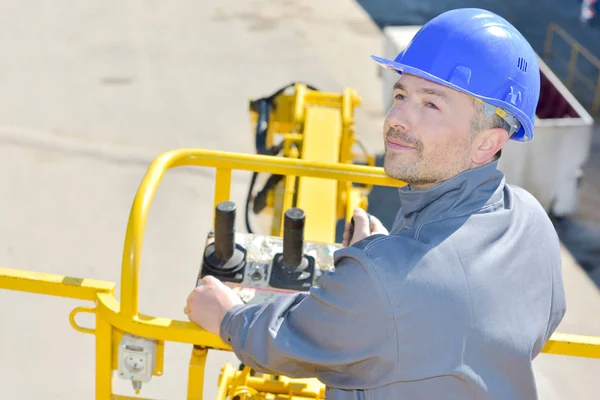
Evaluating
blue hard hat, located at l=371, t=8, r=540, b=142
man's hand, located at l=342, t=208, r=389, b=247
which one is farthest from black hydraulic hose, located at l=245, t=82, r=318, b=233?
blue hard hat, located at l=371, t=8, r=540, b=142

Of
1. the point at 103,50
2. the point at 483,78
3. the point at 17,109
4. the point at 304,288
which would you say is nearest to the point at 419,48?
the point at 483,78

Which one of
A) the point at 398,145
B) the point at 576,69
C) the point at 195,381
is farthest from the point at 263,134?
the point at 576,69

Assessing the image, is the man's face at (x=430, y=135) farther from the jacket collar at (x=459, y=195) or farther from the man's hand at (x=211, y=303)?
the man's hand at (x=211, y=303)

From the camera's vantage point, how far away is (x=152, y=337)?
8.79ft

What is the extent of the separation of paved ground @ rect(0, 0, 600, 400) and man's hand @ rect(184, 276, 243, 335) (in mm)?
2728

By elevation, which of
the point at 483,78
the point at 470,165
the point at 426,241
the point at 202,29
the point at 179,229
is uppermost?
the point at 202,29

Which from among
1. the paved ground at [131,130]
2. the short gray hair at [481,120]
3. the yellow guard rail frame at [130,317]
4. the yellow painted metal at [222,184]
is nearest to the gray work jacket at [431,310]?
the short gray hair at [481,120]

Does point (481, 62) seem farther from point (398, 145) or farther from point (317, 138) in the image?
point (317, 138)

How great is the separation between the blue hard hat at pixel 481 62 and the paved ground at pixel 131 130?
11.3 ft

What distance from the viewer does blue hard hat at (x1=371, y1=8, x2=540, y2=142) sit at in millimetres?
2223

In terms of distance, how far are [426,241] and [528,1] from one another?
1118 centimetres

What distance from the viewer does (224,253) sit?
3.03m

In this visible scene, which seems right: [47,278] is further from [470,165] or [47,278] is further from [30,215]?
[30,215]

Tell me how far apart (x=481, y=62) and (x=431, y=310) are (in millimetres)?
742
